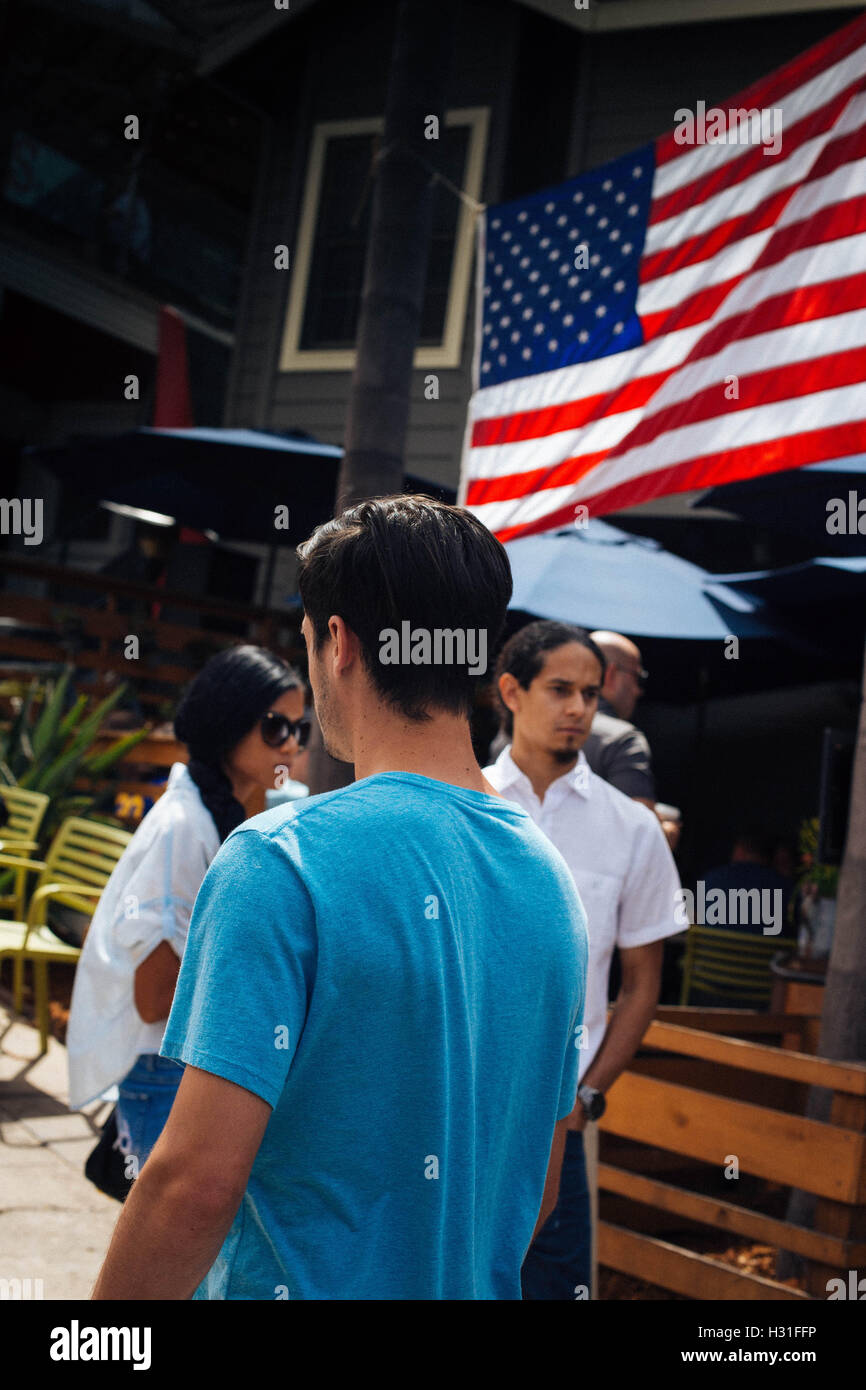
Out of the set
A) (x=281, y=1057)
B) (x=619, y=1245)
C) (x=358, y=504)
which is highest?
(x=358, y=504)

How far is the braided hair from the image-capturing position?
3105 millimetres

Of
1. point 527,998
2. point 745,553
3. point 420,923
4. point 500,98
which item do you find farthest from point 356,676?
point 500,98

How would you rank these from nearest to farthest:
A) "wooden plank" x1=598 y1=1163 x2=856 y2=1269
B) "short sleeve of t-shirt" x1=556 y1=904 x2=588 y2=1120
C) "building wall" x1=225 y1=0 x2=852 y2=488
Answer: "short sleeve of t-shirt" x1=556 y1=904 x2=588 y2=1120 < "wooden plank" x1=598 y1=1163 x2=856 y2=1269 < "building wall" x1=225 y1=0 x2=852 y2=488

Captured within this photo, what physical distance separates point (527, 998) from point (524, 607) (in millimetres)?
5146

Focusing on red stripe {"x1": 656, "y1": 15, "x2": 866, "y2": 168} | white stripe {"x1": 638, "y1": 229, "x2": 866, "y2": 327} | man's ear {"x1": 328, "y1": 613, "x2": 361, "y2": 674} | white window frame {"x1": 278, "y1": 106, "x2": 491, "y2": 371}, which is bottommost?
man's ear {"x1": 328, "y1": 613, "x2": 361, "y2": 674}

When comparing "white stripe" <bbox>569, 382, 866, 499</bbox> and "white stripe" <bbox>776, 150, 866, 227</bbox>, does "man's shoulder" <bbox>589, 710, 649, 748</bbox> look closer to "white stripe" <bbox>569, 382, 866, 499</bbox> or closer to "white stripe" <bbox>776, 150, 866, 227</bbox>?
"white stripe" <bbox>569, 382, 866, 499</bbox>

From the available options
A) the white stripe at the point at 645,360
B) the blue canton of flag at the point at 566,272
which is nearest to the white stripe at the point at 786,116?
the blue canton of flag at the point at 566,272

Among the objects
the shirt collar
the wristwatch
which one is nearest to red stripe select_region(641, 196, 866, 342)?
the shirt collar

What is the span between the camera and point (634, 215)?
5430mm

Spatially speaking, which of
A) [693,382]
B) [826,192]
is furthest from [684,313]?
[826,192]

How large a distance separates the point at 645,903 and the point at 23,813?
4595 millimetres

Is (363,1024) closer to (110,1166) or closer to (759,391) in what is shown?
(110,1166)

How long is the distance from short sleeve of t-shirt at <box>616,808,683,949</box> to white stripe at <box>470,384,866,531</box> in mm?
1712

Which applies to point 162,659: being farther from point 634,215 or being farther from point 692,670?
point 634,215
